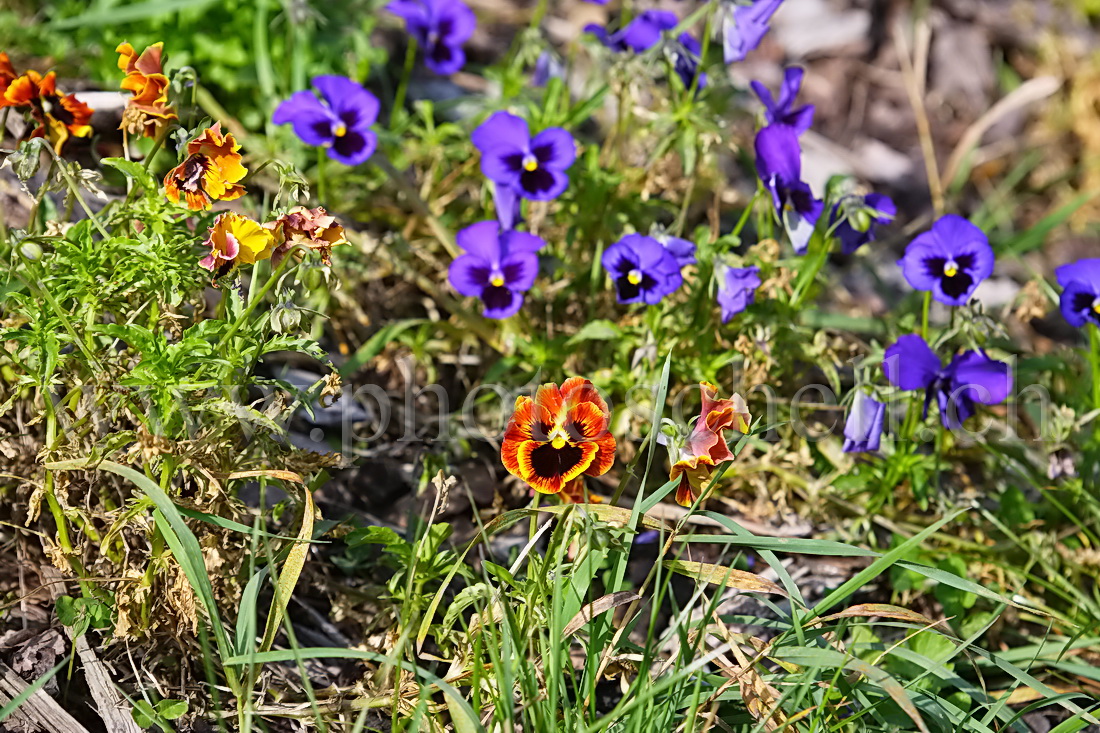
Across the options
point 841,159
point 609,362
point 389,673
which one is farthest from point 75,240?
point 841,159

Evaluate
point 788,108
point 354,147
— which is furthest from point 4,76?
point 788,108

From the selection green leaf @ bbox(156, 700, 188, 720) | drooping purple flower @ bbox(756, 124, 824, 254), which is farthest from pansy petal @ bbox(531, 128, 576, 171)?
green leaf @ bbox(156, 700, 188, 720)

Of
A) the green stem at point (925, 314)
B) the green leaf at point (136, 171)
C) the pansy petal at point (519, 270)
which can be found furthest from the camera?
the pansy petal at point (519, 270)

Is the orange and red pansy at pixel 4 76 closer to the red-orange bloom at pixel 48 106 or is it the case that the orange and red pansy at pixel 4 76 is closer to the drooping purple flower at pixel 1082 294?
the red-orange bloom at pixel 48 106

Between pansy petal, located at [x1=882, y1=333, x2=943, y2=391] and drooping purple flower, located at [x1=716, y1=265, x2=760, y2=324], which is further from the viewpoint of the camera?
drooping purple flower, located at [x1=716, y1=265, x2=760, y2=324]

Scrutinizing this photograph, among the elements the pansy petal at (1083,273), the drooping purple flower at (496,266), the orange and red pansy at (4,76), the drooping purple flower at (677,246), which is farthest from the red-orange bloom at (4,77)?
the pansy petal at (1083,273)

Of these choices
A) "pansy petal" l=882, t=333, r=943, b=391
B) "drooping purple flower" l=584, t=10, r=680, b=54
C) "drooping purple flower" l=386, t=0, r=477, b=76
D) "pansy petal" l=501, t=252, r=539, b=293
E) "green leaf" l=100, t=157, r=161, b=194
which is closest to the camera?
"green leaf" l=100, t=157, r=161, b=194

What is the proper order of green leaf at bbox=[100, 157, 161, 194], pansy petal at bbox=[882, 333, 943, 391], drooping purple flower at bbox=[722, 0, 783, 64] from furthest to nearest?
drooping purple flower at bbox=[722, 0, 783, 64], pansy petal at bbox=[882, 333, 943, 391], green leaf at bbox=[100, 157, 161, 194]

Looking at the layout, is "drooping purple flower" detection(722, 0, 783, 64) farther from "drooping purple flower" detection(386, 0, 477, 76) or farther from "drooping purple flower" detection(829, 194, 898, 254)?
"drooping purple flower" detection(386, 0, 477, 76)
